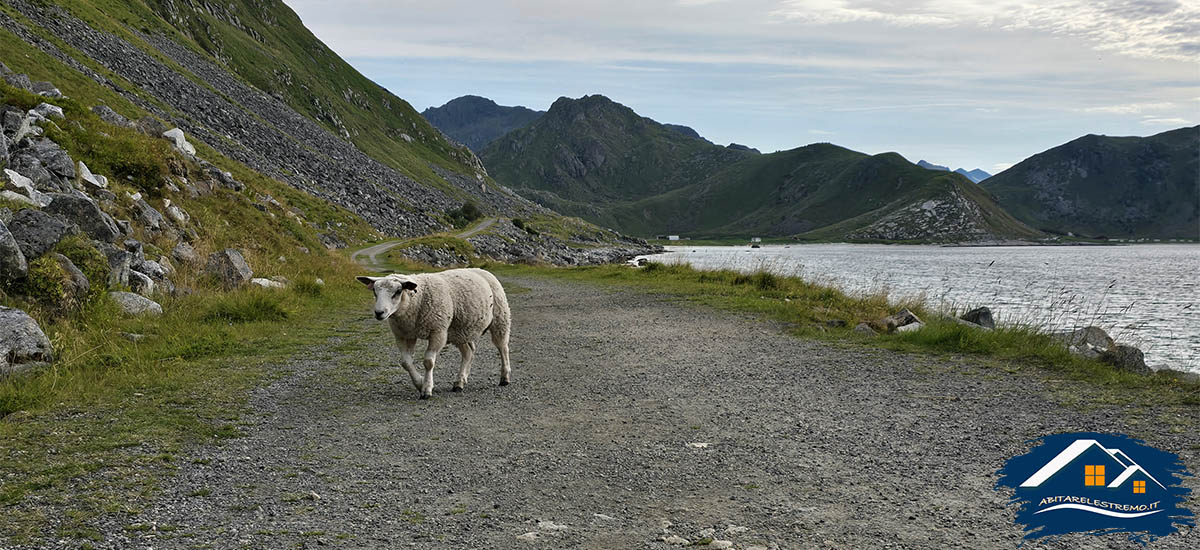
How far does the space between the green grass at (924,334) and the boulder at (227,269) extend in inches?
555

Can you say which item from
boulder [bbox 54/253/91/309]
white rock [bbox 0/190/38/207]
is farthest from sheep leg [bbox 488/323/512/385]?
white rock [bbox 0/190/38/207]

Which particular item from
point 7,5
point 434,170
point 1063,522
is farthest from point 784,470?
point 434,170

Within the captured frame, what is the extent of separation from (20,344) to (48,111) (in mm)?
16889

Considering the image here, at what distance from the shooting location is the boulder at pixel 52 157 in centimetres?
1741

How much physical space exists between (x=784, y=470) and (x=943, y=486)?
4.80 ft

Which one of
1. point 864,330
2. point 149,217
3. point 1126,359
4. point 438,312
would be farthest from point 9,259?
point 1126,359

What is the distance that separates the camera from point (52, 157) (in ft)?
57.9

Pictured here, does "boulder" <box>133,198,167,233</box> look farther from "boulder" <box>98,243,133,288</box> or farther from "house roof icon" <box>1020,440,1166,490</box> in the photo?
"house roof icon" <box>1020,440,1166,490</box>

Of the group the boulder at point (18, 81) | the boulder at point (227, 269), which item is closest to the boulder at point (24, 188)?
the boulder at point (227, 269)

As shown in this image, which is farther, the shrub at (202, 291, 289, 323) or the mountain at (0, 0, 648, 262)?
the mountain at (0, 0, 648, 262)

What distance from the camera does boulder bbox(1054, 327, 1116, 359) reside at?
13.2 m

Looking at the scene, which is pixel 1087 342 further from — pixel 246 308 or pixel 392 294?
pixel 246 308

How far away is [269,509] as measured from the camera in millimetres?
6023

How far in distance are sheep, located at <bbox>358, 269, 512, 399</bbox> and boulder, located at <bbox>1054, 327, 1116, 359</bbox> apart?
1066 cm
